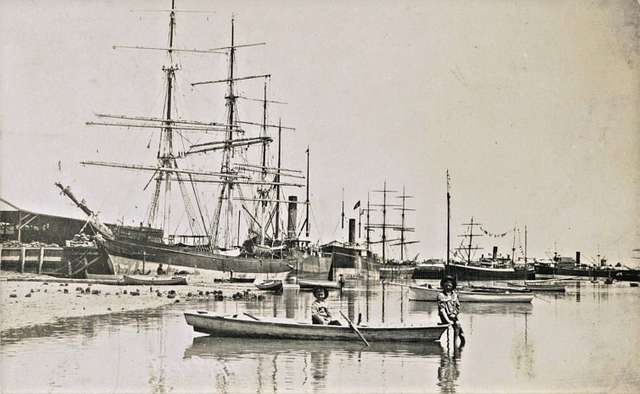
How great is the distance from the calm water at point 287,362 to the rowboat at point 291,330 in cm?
25

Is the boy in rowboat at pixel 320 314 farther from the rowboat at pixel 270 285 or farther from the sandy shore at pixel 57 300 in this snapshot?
the rowboat at pixel 270 285

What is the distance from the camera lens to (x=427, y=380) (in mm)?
14750

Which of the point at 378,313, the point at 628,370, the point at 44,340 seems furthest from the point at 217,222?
the point at 628,370

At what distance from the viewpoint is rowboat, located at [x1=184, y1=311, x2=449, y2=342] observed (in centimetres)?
1862

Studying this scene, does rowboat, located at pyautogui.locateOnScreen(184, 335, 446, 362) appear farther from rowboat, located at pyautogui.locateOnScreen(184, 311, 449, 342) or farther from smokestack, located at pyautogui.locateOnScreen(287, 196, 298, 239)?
smokestack, located at pyautogui.locateOnScreen(287, 196, 298, 239)

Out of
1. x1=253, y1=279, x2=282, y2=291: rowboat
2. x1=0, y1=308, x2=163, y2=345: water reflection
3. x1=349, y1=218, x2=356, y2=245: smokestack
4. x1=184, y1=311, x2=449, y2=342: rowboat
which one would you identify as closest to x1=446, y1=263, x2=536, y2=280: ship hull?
x1=349, y1=218, x2=356, y2=245: smokestack

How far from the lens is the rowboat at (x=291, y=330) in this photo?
61.1ft

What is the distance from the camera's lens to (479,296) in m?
39.9

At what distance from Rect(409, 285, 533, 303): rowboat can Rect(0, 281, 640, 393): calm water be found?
14840 mm

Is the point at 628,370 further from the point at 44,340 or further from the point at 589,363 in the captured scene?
the point at 44,340

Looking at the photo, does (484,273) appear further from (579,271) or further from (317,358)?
(317,358)

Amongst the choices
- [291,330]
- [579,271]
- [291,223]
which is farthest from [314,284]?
[579,271]

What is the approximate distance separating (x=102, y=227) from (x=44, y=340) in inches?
1211

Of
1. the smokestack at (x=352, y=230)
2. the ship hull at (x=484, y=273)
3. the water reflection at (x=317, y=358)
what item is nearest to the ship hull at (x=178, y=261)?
the ship hull at (x=484, y=273)
